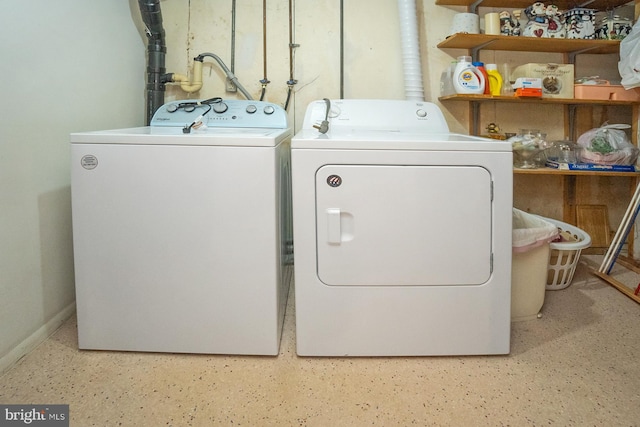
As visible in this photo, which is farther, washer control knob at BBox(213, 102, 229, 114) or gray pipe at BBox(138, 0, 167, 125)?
gray pipe at BBox(138, 0, 167, 125)

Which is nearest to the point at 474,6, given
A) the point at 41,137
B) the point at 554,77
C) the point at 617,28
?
Answer: the point at 554,77

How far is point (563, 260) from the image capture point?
191 centimetres

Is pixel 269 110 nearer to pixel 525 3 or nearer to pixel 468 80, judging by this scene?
pixel 468 80

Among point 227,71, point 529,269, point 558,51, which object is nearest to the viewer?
point 529,269

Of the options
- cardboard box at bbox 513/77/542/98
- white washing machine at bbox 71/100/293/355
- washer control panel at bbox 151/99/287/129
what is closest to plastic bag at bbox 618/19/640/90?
cardboard box at bbox 513/77/542/98

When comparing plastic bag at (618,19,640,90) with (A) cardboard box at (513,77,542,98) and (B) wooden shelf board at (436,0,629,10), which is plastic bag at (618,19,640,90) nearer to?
(B) wooden shelf board at (436,0,629,10)

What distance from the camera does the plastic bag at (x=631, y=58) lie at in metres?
Answer: 2.04

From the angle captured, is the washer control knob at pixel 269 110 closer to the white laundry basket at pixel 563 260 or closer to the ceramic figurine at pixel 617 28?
the white laundry basket at pixel 563 260

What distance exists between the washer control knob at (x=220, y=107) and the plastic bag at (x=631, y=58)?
6.53 feet

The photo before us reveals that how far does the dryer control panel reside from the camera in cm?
200

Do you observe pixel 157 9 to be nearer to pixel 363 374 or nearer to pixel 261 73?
pixel 261 73

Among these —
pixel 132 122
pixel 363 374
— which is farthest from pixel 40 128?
pixel 363 374

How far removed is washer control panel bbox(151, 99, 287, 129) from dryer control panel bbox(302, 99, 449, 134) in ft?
0.59

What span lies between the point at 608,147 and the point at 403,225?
1572mm
